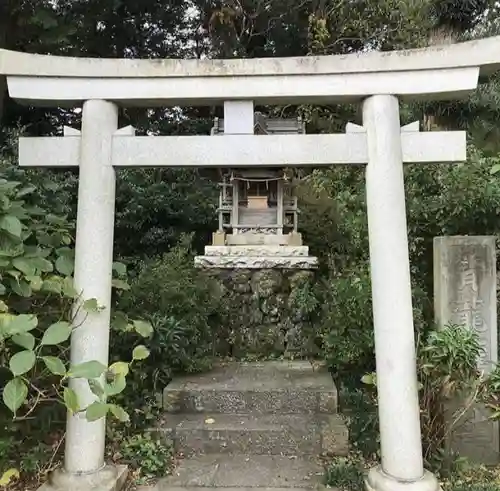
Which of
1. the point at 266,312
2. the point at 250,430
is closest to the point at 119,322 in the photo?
the point at 250,430

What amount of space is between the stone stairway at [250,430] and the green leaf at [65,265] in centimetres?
163

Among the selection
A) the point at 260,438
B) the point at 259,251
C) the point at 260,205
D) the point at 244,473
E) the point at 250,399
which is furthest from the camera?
the point at 260,205

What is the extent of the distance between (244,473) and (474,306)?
2147 mm

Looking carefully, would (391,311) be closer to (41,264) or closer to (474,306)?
(474,306)

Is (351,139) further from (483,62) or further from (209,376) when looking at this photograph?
(209,376)

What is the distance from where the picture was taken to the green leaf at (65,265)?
3.22 metres

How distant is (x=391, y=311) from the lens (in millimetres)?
3039

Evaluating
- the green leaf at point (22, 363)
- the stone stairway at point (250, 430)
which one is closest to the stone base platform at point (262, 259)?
the stone stairway at point (250, 430)

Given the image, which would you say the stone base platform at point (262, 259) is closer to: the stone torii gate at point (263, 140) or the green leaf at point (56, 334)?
the stone torii gate at point (263, 140)

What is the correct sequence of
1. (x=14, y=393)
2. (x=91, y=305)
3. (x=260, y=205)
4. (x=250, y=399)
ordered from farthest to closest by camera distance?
(x=260, y=205) → (x=250, y=399) → (x=91, y=305) → (x=14, y=393)

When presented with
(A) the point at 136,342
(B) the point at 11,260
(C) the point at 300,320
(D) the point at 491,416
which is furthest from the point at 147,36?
(D) the point at 491,416

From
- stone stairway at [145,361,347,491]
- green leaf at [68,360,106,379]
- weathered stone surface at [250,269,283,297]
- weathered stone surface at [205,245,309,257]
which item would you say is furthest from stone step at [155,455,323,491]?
weathered stone surface at [205,245,309,257]

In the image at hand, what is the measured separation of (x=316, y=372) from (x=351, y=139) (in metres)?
2.90

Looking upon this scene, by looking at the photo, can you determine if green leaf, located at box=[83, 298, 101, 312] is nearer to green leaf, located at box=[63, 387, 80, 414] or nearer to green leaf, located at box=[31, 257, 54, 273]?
green leaf, located at box=[31, 257, 54, 273]
